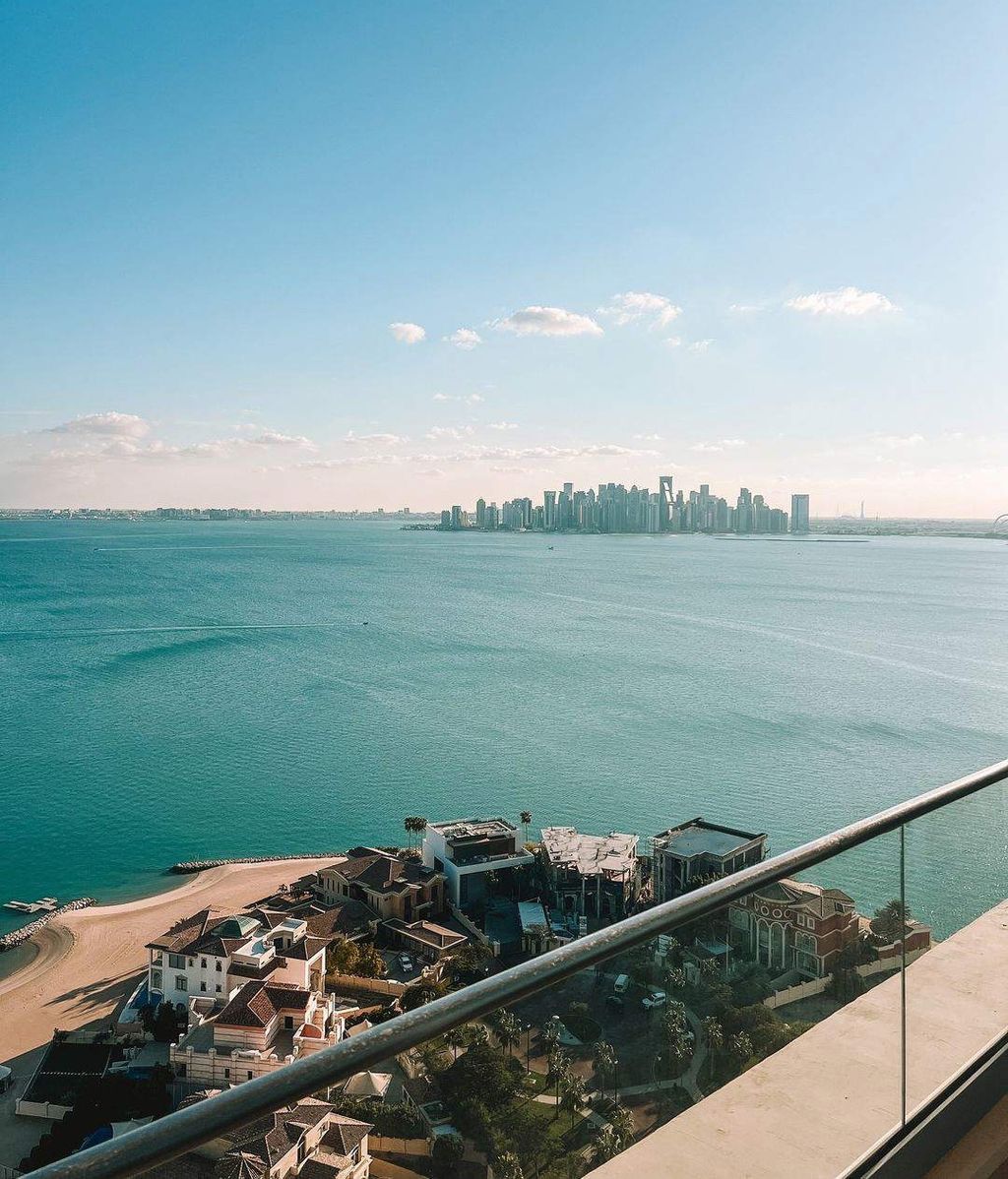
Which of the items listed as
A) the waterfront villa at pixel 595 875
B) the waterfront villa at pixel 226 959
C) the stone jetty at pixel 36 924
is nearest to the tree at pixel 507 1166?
the waterfront villa at pixel 226 959

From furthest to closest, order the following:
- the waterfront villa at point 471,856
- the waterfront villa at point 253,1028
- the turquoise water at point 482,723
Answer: the turquoise water at point 482,723 → the waterfront villa at point 471,856 → the waterfront villa at point 253,1028

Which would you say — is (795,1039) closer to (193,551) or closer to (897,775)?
(897,775)

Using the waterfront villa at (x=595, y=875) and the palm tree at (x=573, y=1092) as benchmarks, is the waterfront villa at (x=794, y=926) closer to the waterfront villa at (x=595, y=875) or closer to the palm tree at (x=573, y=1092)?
the palm tree at (x=573, y=1092)

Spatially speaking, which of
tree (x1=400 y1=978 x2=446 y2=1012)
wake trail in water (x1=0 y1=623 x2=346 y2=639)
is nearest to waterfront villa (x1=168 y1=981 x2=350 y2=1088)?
tree (x1=400 y1=978 x2=446 y2=1012)

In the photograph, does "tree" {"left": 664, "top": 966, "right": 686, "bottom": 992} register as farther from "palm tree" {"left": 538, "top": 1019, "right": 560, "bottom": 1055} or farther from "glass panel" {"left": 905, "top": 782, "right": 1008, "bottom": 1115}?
"glass panel" {"left": 905, "top": 782, "right": 1008, "bottom": 1115}

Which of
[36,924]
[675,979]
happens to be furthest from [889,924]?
[36,924]

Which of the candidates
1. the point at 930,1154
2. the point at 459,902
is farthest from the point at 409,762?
the point at 930,1154
